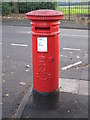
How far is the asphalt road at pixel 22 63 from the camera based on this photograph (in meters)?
4.71

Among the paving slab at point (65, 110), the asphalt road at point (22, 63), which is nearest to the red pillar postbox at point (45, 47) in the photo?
the paving slab at point (65, 110)

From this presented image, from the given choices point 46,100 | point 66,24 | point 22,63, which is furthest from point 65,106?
point 66,24

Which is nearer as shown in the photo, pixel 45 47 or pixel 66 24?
pixel 45 47

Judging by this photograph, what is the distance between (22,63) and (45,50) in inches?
117

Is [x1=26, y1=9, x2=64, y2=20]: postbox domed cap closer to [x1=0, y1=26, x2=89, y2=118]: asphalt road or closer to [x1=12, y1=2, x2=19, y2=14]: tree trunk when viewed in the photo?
[x1=0, y1=26, x2=89, y2=118]: asphalt road

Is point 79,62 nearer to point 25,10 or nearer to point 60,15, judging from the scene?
point 60,15

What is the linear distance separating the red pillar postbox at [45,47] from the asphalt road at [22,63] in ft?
2.18

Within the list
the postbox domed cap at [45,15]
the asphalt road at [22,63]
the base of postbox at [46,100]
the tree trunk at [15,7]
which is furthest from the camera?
the tree trunk at [15,7]

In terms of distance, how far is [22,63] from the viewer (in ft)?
22.4

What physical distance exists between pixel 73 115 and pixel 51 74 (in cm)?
73

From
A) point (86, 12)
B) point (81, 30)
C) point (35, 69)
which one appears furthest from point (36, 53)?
point (86, 12)

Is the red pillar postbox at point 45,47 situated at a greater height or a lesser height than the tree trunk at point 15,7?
lesser

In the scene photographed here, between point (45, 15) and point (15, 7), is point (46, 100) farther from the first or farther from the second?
point (15, 7)

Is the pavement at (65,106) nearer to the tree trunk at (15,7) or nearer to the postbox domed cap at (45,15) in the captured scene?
the postbox domed cap at (45,15)
